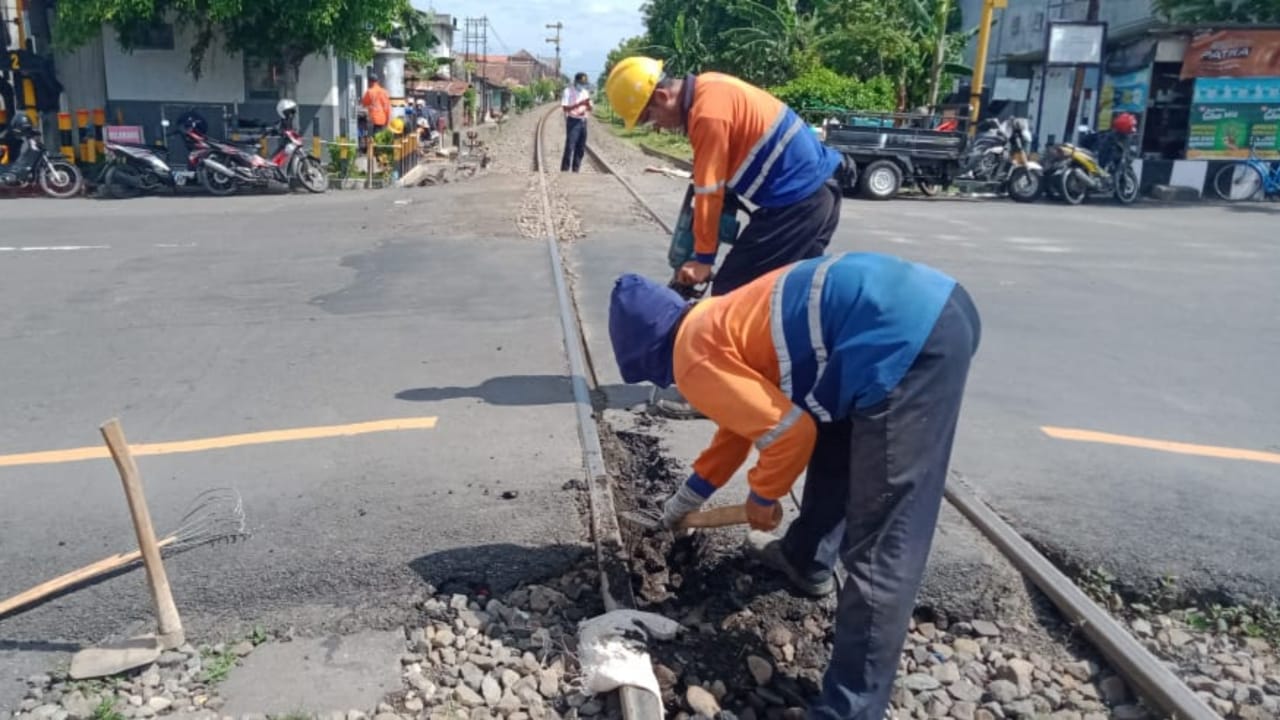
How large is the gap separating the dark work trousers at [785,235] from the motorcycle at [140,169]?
1433 cm

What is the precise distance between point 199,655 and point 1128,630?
3217 mm

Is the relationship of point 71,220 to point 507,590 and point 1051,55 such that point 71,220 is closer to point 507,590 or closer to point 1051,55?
point 507,590

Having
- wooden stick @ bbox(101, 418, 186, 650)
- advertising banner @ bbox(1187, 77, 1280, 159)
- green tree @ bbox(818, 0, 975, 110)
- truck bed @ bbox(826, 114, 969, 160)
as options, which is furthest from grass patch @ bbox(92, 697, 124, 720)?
green tree @ bbox(818, 0, 975, 110)

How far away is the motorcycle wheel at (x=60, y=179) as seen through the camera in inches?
664

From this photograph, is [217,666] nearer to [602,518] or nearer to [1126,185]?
[602,518]

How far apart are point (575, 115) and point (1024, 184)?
8.24 m

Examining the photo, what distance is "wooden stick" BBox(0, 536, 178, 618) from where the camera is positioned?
12.3ft

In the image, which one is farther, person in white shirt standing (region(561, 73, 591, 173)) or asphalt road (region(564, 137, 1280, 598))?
person in white shirt standing (region(561, 73, 591, 173))

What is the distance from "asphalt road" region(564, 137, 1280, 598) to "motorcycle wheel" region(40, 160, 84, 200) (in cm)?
904

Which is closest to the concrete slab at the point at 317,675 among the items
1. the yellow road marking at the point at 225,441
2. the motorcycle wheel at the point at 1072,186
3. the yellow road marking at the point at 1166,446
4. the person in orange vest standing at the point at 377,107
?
the yellow road marking at the point at 225,441

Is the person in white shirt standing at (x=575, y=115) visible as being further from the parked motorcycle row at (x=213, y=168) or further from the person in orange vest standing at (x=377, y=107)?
the parked motorcycle row at (x=213, y=168)

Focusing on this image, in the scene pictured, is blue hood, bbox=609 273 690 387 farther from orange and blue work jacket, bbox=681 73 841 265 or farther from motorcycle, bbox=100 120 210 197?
motorcycle, bbox=100 120 210 197

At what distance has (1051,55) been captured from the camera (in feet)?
71.6

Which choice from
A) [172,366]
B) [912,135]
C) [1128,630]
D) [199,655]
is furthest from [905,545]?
[912,135]
